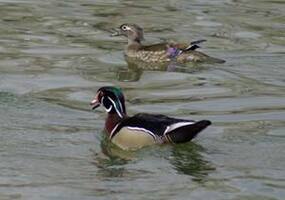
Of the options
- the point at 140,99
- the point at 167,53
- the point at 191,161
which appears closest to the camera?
the point at 191,161

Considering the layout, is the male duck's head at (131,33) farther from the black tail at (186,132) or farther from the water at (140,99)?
the black tail at (186,132)

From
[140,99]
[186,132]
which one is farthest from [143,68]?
[186,132]

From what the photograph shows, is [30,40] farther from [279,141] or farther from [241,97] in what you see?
[279,141]

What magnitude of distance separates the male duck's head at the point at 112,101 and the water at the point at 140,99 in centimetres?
33

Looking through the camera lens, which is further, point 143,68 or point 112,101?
point 143,68

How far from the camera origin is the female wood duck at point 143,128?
12.3 m

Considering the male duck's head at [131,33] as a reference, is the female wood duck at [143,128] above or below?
above

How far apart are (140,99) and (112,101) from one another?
227 centimetres

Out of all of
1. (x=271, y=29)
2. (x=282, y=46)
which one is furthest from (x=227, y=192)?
(x=271, y=29)

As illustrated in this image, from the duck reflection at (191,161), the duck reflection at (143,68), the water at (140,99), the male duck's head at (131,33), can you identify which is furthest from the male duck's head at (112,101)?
the male duck's head at (131,33)

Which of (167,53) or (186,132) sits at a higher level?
(186,132)

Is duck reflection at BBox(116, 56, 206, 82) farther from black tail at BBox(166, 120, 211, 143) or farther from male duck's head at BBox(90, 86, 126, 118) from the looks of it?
black tail at BBox(166, 120, 211, 143)

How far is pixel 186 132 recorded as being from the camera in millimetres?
12305

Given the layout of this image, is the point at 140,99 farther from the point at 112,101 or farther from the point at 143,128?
the point at 143,128
